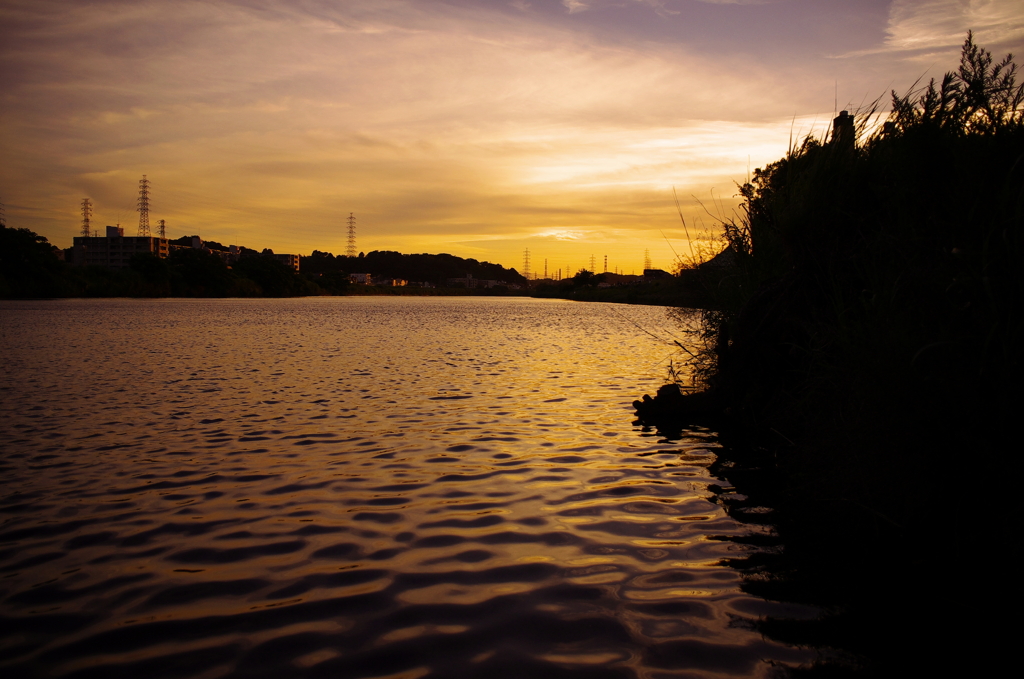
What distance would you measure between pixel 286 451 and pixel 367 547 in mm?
3841

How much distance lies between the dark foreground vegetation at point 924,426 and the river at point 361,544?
647 mm

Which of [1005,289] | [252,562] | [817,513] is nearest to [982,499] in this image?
[1005,289]

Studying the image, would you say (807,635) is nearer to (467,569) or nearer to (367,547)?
(467,569)

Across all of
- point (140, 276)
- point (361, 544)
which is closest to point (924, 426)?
point (361, 544)

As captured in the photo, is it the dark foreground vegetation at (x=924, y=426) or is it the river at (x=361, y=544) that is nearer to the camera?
the river at (x=361, y=544)

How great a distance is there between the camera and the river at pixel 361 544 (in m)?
3.82

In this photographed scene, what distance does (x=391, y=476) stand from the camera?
25.0 feet

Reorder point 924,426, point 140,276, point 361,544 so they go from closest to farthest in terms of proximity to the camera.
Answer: point 924,426
point 361,544
point 140,276

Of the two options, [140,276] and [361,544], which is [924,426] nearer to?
[361,544]

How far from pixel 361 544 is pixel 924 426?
4.59m

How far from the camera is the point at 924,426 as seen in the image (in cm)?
445

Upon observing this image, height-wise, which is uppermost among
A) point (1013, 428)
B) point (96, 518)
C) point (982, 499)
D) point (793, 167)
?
point (793, 167)

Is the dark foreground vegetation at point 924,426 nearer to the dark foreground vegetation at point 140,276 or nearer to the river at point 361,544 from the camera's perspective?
the river at point 361,544

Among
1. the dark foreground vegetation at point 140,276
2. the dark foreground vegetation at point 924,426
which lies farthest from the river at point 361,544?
the dark foreground vegetation at point 140,276
